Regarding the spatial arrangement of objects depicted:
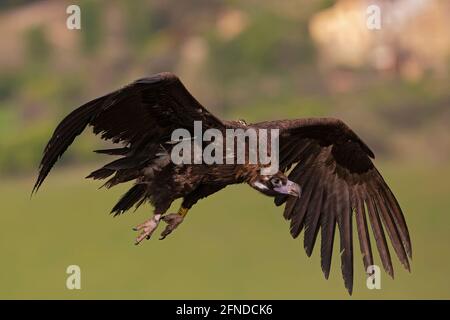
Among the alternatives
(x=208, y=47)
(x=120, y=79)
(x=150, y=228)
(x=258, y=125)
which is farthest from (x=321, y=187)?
(x=208, y=47)

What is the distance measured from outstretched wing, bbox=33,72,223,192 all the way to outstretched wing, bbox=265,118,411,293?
183cm

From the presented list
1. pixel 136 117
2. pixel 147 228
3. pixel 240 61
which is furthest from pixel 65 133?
pixel 240 61

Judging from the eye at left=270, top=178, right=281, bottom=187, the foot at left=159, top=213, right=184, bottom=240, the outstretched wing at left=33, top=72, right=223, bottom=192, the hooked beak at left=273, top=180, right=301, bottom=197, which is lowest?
the foot at left=159, top=213, right=184, bottom=240

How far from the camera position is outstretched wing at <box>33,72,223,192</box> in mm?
8875

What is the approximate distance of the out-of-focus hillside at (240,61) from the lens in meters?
32.7

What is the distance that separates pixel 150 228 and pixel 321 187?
2.39 metres

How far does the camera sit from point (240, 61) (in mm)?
35906

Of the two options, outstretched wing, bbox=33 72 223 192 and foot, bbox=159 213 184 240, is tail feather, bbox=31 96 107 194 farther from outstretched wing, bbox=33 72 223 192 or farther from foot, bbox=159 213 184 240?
foot, bbox=159 213 184 240

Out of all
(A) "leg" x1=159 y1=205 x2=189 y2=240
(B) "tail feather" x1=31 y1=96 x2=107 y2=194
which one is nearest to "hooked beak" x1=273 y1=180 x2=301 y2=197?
(A) "leg" x1=159 y1=205 x2=189 y2=240

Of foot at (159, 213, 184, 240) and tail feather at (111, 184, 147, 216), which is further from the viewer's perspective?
tail feather at (111, 184, 147, 216)

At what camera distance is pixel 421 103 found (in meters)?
34.0

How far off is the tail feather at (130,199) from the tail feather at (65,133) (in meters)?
1.05

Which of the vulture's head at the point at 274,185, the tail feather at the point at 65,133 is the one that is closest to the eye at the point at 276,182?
the vulture's head at the point at 274,185

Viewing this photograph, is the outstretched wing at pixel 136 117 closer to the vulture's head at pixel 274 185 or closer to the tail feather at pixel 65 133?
the tail feather at pixel 65 133
